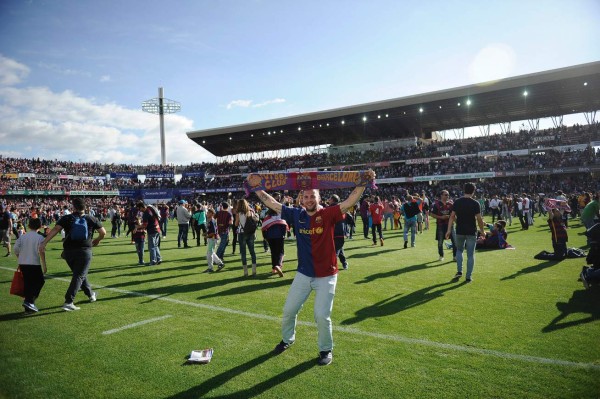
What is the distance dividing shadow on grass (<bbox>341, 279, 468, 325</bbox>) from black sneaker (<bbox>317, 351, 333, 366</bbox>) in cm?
124

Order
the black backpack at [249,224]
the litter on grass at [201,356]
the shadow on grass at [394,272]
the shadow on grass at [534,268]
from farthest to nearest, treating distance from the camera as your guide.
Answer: the black backpack at [249,224], the shadow on grass at [394,272], the shadow on grass at [534,268], the litter on grass at [201,356]

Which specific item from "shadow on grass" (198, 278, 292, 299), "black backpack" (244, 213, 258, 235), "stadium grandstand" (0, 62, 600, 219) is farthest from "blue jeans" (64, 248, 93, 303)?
"stadium grandstand" (0, 62, 600, 219)

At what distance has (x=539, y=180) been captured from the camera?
131ft

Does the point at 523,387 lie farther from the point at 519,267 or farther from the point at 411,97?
the point at 411,97

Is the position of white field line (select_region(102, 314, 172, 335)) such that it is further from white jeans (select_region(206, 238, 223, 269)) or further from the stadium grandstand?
the stadium grandstand

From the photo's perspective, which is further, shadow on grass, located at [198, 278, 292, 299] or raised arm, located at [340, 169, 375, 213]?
shadow on grass, located at [198, 278, 292, 299]

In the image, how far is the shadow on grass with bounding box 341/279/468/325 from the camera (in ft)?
18.4

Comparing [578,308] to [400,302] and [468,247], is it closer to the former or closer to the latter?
[468,247]

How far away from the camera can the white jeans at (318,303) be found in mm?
4027

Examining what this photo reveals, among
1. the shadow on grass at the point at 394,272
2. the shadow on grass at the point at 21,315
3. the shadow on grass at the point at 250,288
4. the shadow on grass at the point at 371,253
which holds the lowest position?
the shadow on grass at the point at 394,272

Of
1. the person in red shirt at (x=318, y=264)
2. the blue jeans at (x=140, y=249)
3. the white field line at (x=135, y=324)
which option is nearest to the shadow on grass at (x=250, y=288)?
the white field line at (x=135, y=324)

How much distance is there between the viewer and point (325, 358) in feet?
13.2

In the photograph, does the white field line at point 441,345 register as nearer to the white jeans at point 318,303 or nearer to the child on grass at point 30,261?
the white jeans at point 318,303

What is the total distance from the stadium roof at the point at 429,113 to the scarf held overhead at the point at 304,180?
3872 cm
